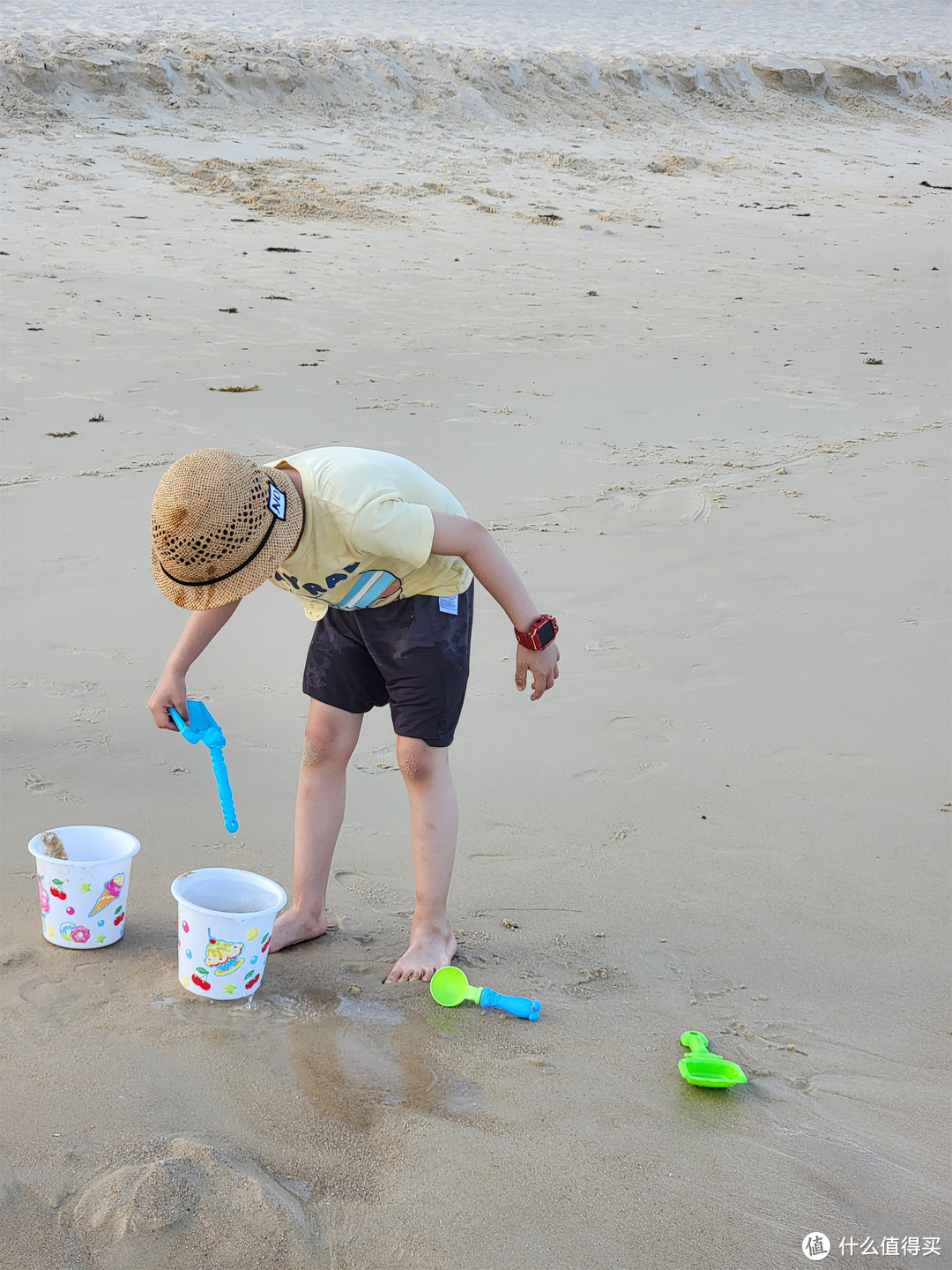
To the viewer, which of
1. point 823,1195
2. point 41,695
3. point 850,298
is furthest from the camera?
point 850,298

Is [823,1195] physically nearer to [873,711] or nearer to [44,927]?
[44,927]

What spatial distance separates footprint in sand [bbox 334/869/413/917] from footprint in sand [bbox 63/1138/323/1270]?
95 cm

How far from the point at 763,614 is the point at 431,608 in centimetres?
226

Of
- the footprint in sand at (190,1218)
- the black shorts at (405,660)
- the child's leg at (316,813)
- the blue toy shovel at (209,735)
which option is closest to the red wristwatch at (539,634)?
the black shorts at (405,660)

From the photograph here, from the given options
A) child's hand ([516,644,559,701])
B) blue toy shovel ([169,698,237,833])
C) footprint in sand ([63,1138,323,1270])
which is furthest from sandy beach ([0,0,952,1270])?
child's hand ([516,644,559,701])

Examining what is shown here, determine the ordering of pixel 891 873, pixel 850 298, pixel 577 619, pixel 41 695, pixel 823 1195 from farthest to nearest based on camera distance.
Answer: pixel 850 298, pixel 577 619, pixel 41 695, pixel 891 873, pixel 823 1195

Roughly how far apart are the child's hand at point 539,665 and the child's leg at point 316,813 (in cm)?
41

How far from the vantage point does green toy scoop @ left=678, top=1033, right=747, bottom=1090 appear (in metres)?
2.16

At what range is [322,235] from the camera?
8852mm

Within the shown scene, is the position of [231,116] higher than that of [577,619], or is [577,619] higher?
[231,116]

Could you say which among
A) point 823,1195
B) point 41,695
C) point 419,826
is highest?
point 419,826

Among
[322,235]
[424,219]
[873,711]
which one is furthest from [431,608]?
[424,219]

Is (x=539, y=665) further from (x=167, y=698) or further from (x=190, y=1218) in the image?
(x=190, y=1218)

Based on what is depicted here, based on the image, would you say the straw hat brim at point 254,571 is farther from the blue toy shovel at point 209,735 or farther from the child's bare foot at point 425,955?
the child's bare foot at point 425,955
